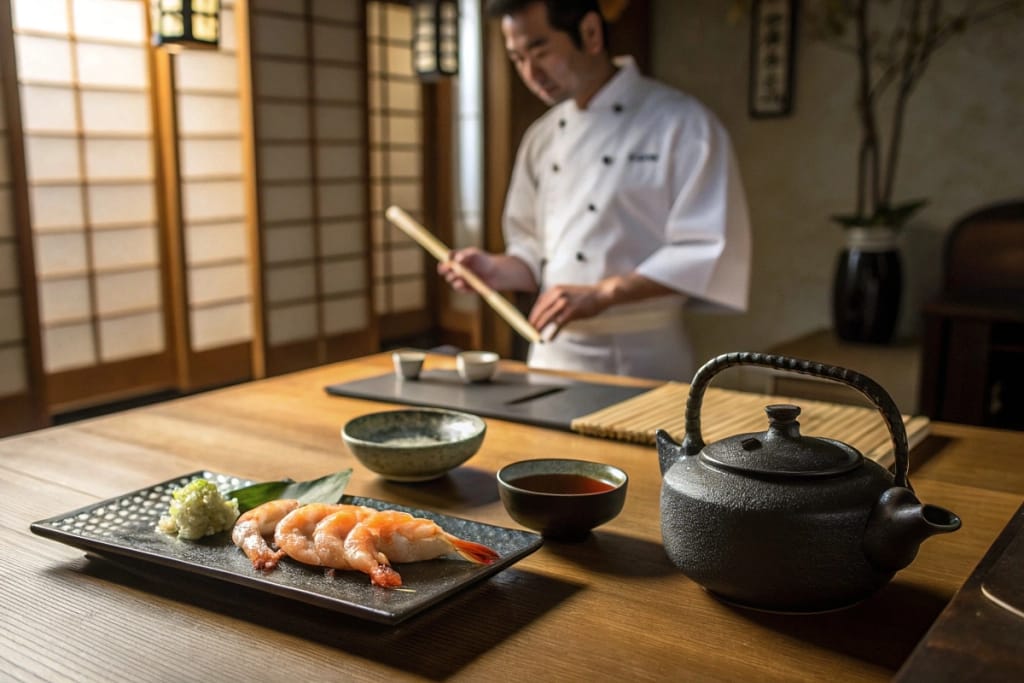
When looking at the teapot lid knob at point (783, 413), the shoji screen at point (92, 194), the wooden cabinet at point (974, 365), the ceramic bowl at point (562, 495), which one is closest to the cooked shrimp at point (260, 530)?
the ceramic bowl at point (562, 495)

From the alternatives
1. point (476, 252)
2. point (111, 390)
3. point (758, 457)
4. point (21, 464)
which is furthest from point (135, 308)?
point (758, 457)

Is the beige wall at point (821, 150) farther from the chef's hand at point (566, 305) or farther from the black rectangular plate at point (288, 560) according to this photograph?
the black rectangular plate at point (288, 560)

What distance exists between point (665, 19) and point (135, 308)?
10.7 feet

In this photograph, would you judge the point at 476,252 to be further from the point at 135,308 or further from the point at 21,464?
the point at 135,308

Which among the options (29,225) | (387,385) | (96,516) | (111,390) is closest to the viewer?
(96,516)

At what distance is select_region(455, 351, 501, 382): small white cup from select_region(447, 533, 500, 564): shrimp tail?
3.24 feet

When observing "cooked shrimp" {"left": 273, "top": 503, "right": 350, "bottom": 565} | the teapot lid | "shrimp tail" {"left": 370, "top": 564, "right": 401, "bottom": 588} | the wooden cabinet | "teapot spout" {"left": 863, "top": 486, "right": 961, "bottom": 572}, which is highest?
the teapot lid

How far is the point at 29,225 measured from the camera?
3.65m

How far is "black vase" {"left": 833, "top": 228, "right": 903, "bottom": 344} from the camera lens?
13.8 feet

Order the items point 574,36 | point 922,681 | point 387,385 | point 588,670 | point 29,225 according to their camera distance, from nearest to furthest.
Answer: point 922,681 → point 588,670 → point 387,385 → point 574,36 → point 29,225

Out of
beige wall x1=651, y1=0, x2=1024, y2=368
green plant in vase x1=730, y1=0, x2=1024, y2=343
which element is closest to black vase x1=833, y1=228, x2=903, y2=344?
green plant in vase x1=730, y1=0, x2=1024, y2=343

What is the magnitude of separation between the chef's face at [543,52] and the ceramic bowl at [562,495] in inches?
61.7

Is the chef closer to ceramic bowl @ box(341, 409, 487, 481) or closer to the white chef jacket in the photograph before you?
the white chef jacket

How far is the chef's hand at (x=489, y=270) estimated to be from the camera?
8.39 ft
